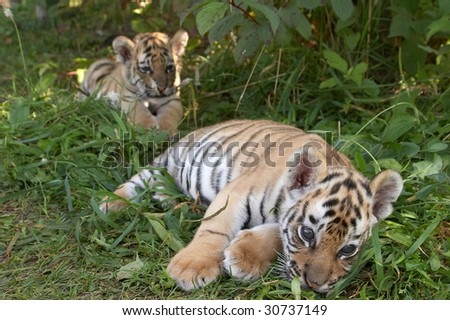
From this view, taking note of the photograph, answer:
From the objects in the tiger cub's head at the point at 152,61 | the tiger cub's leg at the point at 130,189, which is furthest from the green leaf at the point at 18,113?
the tiger cub's leg at the point at 130,189

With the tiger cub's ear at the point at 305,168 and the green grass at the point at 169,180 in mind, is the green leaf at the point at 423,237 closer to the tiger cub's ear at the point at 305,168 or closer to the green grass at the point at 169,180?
the green grass at the point at 169,180

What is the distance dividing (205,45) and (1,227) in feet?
11.2

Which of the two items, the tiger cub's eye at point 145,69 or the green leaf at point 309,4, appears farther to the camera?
the tiger cub's eye at point 145,69

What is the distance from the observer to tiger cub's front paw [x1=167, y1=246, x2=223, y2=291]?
3184 mm

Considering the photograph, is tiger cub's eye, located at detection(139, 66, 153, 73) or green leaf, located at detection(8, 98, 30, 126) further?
tiger cub's eye, located at detection(139, 66, 153, 73)

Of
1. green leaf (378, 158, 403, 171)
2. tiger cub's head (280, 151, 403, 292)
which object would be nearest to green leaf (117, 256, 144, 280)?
tiger cub's head (280, 151, 403, 292)

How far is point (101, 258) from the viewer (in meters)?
3.58

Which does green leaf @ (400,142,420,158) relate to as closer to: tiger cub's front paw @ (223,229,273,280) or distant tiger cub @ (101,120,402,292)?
distant tiger cub @ (101,120,402,292)

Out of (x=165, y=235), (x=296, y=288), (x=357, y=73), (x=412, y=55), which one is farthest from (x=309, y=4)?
(x=296, y=288)

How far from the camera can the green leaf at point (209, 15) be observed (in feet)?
11.5

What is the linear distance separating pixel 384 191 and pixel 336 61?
6.92 ft

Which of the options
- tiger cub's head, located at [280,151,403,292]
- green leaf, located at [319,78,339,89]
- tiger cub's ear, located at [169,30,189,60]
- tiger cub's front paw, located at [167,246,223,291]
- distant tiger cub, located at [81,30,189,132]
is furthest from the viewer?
tiger cub's ear, located at [169,30,189,60]

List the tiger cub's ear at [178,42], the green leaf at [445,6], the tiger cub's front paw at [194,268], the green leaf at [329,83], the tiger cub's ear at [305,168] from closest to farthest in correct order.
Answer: the tiger cub's front paw at [194,268], the tiger cub's ear at [305,168], the green leaf at [445,6], the green leaf at [329,83], the tiger cub's ear at [178,42]

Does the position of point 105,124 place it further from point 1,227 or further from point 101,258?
point 101,258
